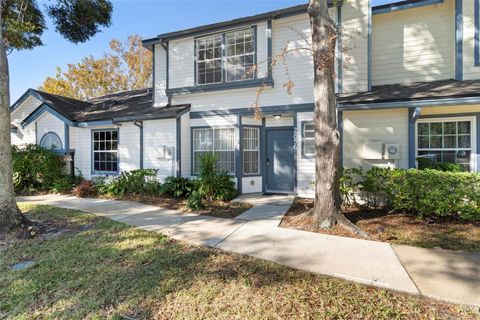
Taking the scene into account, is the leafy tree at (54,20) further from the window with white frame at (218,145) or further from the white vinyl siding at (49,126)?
the window with white frame at (218,145)

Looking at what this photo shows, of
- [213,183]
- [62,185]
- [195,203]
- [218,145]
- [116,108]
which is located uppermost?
[116,108]

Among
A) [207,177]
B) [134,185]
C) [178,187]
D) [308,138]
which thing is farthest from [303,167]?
[134,185]

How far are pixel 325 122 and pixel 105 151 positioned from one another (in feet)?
31.3

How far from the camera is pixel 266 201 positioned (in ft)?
28.2

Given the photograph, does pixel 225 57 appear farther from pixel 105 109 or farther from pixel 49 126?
pixel 49 126

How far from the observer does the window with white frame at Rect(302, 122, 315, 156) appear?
8945 mm

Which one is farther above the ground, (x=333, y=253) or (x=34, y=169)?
(x=34, y=169)

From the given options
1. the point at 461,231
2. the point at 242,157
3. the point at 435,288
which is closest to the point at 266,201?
the point at 242,157

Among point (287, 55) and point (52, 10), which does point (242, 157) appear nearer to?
point (287, 55)

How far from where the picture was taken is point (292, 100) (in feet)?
29.8

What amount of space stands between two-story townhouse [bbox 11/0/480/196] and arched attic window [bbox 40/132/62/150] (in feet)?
1.59

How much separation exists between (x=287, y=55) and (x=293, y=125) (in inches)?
90.3

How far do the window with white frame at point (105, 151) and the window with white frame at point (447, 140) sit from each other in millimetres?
10989

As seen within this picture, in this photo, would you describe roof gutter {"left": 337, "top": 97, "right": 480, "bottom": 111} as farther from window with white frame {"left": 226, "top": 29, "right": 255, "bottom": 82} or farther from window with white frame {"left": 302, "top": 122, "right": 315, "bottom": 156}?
window with white frame {"left": 226, "top": 29, "right": 255, "bottom": 82}
